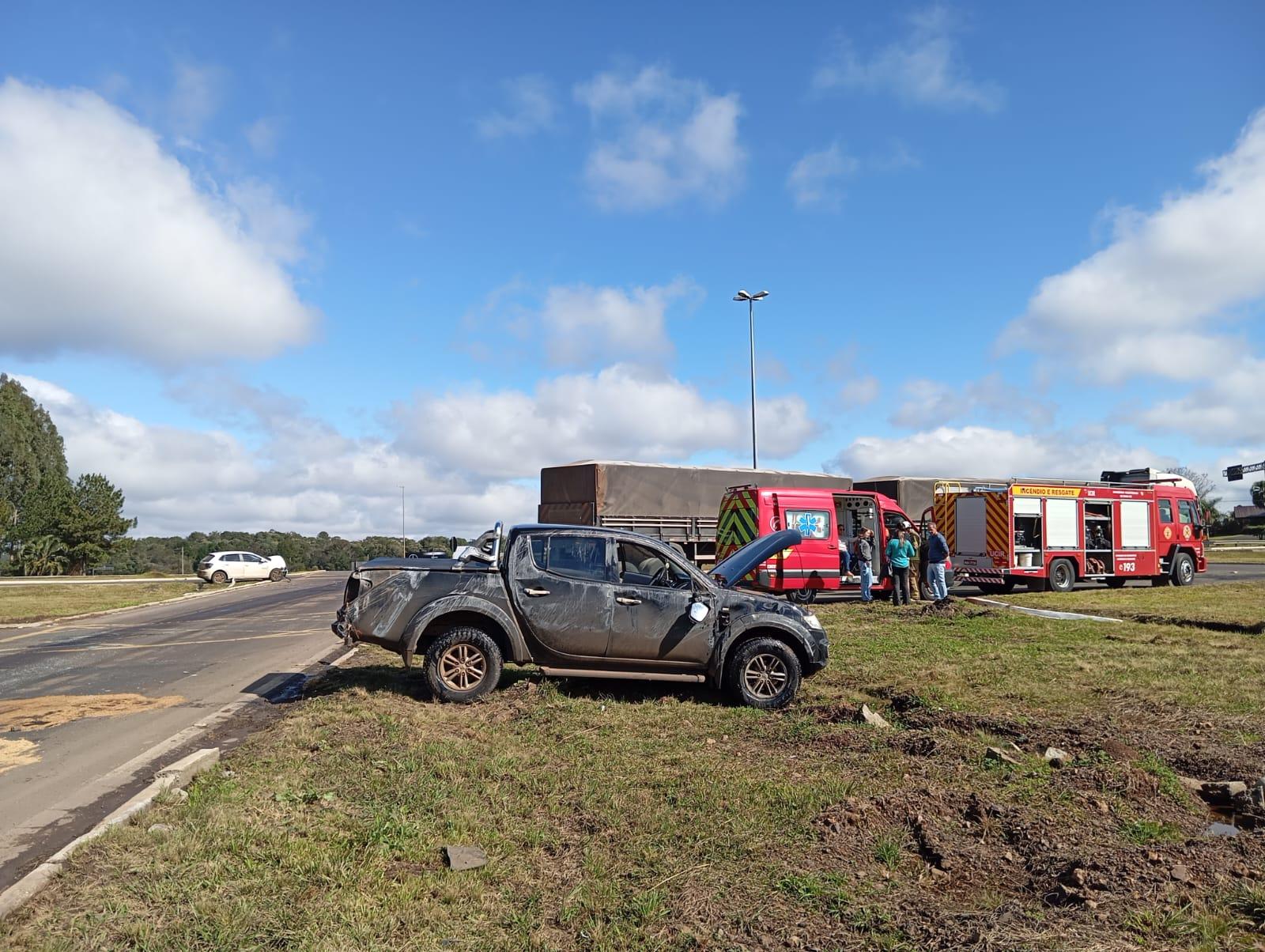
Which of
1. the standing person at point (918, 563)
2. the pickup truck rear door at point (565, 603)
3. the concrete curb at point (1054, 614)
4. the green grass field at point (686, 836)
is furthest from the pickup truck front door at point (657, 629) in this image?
the standing person at point (918, 563)

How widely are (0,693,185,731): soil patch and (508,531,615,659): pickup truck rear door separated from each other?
4.01m

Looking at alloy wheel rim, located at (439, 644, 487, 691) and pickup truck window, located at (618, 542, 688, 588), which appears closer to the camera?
alloy wheel rim, located at (439, 644, 487, 691)

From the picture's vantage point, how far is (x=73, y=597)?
→ 28.0 meters

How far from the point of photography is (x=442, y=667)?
845 centimetres

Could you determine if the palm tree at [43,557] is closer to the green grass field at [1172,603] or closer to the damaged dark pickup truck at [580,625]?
the green grass field at [1172,603]

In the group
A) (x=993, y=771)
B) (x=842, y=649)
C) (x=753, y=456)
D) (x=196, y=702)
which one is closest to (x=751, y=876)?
(x=993, y=771)

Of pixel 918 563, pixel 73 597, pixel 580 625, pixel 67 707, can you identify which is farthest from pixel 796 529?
pixel 73 597

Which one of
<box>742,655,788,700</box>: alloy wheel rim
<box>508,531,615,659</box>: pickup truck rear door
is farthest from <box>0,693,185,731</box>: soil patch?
<box>742,655,788,700</box>: alloy wheel rim

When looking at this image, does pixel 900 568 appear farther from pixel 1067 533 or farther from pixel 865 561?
pixel 1067 533

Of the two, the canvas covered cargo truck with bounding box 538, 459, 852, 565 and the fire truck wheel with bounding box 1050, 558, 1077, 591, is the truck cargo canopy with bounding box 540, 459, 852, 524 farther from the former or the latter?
the fire truck wheel with bounding box 1050, 558, 1077, 591

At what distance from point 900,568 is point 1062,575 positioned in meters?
7.48

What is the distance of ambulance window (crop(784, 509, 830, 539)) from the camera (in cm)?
1909

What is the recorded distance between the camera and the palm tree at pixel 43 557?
4912 centimetres

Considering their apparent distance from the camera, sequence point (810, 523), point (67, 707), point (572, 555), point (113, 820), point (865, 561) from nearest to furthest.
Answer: point (113, 820)
point (572, 555)
point (67, 707)
point (810, 523)
point (865, 561)
